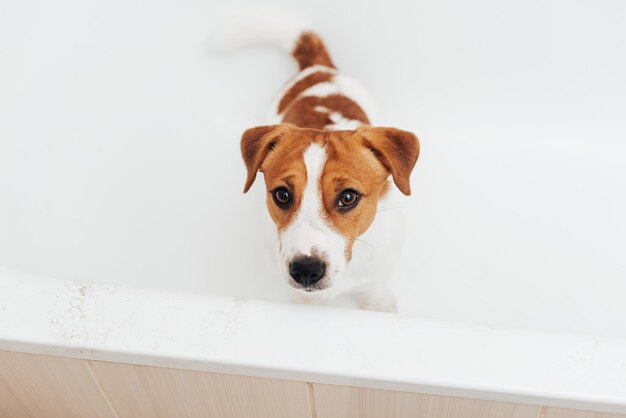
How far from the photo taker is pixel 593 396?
0.84 meters

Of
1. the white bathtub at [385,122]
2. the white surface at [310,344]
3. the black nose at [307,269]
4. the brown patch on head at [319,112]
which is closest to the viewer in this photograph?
the white surface at [310,344]

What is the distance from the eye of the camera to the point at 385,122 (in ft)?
6.29

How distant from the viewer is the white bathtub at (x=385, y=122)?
1671 millimetres

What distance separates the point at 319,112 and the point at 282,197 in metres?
0.42

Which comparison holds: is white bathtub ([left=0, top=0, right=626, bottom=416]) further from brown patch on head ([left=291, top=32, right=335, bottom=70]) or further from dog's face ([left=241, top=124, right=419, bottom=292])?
dog's face ([left=241, top=124, right=419, bottom=292])

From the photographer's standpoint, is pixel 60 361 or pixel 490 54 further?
pixel 490 54

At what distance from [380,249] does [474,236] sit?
53 centimetres

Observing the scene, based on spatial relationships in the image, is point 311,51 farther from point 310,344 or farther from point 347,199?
point 310,344

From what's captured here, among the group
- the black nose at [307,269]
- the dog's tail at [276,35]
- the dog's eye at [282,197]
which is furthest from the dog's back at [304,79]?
the black nose at [307,269]

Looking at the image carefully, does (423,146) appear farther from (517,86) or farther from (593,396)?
(593,396)

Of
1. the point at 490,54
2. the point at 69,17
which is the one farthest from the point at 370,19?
the point at 69,17

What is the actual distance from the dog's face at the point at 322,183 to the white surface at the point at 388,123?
57 cm

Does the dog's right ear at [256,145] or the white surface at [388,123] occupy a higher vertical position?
the white surface at [388,123]

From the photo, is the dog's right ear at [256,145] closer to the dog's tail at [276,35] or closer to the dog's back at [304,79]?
the dog's back at [304,79]
